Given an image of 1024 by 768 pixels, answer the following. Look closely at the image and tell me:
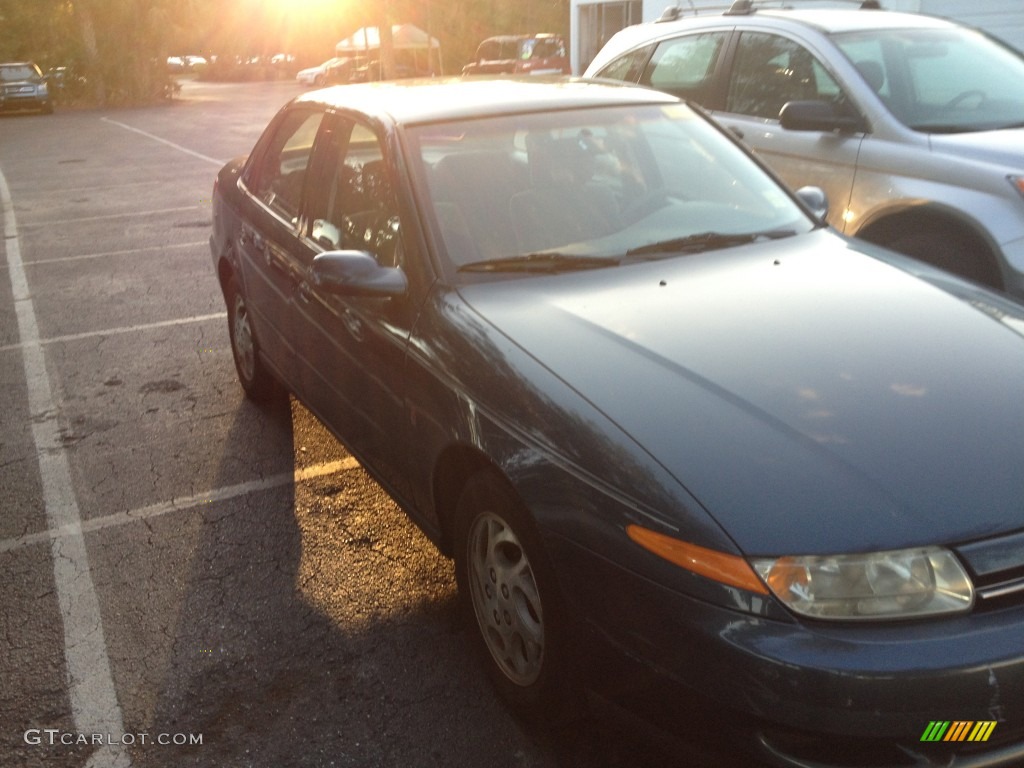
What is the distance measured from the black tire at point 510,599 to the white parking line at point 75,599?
41.2 inches

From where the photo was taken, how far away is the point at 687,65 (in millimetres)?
7074

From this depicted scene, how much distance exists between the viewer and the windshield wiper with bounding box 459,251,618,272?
3.38m

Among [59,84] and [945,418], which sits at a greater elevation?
[945,418]

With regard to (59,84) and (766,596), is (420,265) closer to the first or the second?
(766,596)

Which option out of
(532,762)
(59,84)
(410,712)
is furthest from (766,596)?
(59,84)

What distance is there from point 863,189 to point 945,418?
3417 mm

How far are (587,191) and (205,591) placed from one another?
6.48ft

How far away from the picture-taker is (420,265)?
11.0 feet

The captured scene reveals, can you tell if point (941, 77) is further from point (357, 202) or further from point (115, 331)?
point (115, 331)

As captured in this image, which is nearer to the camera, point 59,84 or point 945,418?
point 945,418

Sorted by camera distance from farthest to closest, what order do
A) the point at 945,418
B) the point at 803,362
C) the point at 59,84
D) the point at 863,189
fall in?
1. the point at 59,84
2. the point at 863,189
3. the point at 803,362
4. the point at 945,418

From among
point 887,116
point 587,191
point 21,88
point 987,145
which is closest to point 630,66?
point 887,116

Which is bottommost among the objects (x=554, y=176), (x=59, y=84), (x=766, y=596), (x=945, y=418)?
(x=59, y=84)

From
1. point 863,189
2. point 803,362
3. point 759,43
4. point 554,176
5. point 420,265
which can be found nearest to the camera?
point 803,362
